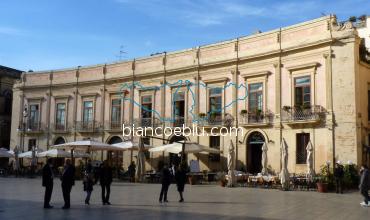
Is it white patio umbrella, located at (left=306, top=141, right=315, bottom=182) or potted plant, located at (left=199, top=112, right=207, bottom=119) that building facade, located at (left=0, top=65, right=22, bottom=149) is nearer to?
potted plant, located at (left=199, top=112, right=207, bottom=119)

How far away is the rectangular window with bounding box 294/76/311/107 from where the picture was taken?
2795 centimetres

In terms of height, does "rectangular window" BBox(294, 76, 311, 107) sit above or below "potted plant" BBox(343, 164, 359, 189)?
above

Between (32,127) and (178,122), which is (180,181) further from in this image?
(32,127)

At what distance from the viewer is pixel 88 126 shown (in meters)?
39.4

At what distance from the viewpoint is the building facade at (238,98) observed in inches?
1043

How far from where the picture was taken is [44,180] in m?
14.1

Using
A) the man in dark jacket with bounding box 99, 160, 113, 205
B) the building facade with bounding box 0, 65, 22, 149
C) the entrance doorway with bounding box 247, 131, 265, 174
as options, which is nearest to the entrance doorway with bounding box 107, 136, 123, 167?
the entrance doorway with bounding box 247, 131, 265, 174

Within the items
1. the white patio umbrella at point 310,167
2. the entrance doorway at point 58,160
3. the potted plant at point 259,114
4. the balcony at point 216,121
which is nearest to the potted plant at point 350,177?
the white patio umbrella at point 310,167

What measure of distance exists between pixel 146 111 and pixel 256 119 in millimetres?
10212

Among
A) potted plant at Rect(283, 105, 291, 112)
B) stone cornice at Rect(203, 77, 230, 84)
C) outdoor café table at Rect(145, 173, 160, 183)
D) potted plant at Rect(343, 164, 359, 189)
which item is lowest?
outdoor café table at Rect(145, 173, 160, 183)

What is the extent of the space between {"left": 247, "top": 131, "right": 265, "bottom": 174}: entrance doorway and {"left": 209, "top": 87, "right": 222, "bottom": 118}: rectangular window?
10.3 feet

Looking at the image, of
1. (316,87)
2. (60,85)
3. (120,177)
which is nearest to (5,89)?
(60,85)

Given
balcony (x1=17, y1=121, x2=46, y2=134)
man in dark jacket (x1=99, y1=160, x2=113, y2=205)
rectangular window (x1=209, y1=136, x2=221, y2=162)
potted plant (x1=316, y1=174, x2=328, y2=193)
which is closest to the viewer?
man in dark jacket (x1=99, y1=160, x2=113, y2=205)

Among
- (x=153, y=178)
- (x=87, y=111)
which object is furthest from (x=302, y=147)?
(x=87, y=111)
